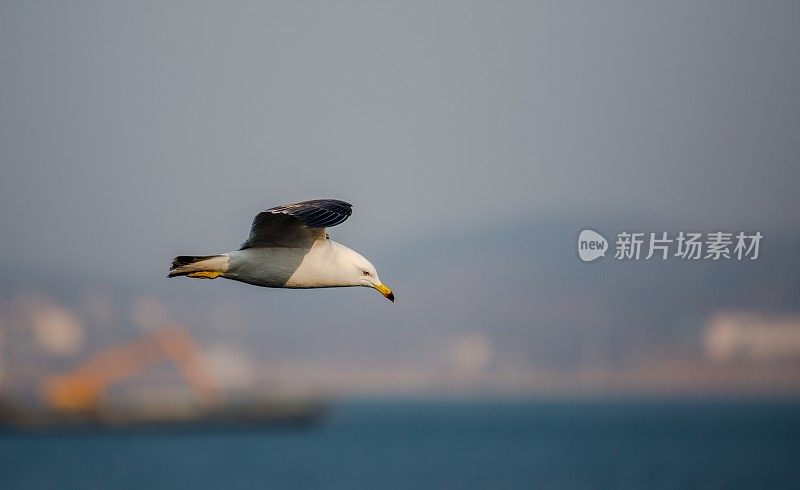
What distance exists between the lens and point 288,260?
342 inches

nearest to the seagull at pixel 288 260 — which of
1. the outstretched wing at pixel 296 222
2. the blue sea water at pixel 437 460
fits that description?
the outstretched wing at pixel 296 222

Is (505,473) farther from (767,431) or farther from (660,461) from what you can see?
(767,431)

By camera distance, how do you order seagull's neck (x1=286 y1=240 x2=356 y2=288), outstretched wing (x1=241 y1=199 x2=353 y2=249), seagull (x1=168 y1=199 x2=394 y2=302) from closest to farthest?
outstretched wing (x1=241 y1=199 x2=353 y2=249), seagull (x1=168 y1=199 x2=394 y2=302), seagull's neck (x1=286 y1=240 x2=356 y2=288)

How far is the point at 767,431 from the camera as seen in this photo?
3706 inches

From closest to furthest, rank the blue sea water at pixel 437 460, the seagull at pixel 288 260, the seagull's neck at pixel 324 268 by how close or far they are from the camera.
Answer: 1. the seagull at pixel 288 260
2. the seagull's neck at pixel 324 268
3. the blue sea water at pixel 437 460

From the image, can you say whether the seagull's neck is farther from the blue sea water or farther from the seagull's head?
the blue sea water

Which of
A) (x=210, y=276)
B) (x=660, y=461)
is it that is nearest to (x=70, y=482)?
(x=660, y=461)

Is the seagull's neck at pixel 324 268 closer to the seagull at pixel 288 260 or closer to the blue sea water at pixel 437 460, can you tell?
the seagull at pixel 288 260

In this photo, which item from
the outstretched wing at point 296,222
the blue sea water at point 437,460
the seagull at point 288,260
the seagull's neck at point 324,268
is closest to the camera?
the outstretched wing at point 296,222

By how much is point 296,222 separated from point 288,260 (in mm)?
332

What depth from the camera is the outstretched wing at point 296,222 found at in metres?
8.10

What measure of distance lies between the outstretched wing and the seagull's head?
297 millimetres

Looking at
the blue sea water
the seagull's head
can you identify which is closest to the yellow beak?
the seagull's head

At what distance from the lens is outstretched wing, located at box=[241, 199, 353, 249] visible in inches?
319
